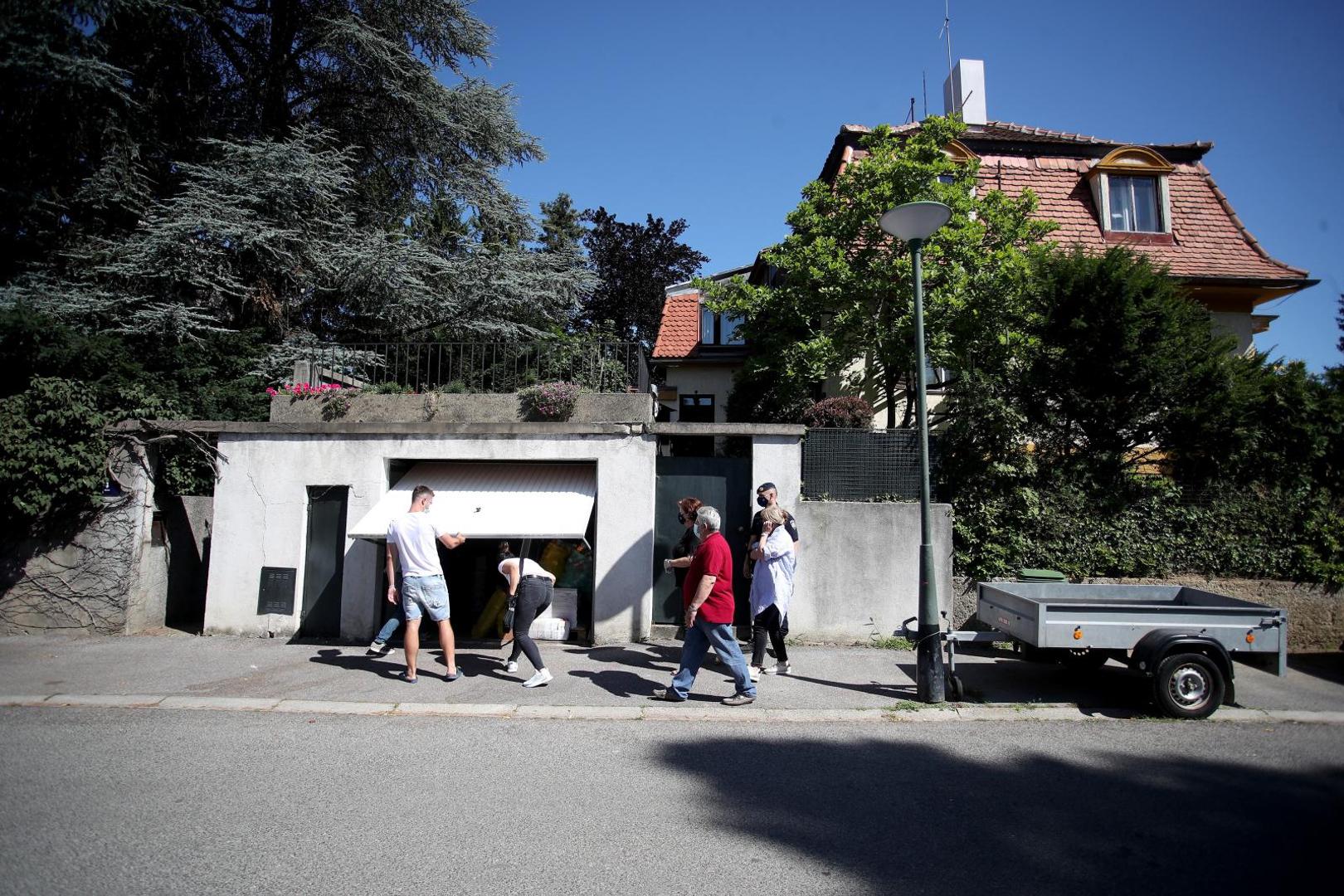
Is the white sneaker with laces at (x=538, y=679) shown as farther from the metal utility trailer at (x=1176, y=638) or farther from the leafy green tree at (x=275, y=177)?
the leafy green tree at (x=275, y=177)

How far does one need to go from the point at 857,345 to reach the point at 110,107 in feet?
48.4

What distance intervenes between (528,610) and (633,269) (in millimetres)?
26110

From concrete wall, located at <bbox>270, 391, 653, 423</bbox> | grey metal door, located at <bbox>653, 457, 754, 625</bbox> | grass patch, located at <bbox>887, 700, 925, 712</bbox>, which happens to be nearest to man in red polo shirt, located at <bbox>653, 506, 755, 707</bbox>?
grass patch, located at <bbox>887, 700, 925, 712</bbox>

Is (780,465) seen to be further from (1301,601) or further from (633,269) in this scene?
(633,269)

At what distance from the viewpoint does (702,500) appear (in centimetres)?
922

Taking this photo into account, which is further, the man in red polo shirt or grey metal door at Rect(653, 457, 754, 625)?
grey metal door at Rect(653, 457, 754, 625)

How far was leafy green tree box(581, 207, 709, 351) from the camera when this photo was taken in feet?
100

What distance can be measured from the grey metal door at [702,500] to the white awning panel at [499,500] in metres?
0.97

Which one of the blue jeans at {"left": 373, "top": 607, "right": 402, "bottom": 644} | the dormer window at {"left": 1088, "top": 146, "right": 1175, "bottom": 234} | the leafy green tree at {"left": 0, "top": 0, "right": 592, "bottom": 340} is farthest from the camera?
the dormer window at {"left": 1088, "top": 146, "right": 1175, "bottom": 234}

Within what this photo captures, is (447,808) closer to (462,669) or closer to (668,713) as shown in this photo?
(668,713)

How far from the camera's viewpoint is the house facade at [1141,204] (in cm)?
1568

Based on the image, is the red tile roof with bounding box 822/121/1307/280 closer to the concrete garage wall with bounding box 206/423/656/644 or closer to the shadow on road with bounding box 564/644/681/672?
the concrete garage wall with bounding box 206/423/656/644

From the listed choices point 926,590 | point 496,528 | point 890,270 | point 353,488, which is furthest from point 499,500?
point 890,270

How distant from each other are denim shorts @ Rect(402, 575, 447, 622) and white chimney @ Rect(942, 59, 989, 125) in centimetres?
1990
